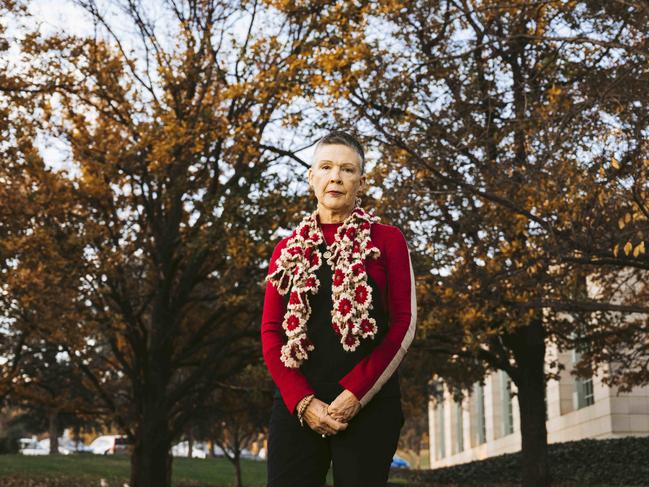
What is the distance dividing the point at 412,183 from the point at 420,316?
8.22 ft

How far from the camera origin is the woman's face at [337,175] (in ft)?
11.6

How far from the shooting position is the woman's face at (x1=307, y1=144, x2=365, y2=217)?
3529 mm

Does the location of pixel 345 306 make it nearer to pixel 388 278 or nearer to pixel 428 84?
pixel 388 278

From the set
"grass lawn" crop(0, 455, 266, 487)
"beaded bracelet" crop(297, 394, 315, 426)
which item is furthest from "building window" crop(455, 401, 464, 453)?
"beaded bracelet" crop(297, 394, 315, 426)

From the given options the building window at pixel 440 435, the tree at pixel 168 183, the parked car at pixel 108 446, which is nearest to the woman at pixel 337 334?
the tree at pixel 168 183

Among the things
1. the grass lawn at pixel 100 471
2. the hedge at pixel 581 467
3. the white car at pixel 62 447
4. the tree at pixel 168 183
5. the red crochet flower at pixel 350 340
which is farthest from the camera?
the white car at pixel 62 447

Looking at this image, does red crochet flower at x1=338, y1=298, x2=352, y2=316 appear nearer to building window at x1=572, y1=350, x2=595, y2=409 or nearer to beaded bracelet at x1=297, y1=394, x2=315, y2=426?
beaded bracelet at x1=297, y1=394, x2=315, y2=426

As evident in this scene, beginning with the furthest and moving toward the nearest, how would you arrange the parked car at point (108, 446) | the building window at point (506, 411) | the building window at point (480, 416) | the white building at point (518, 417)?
the parked car at point (108, 446) → the building window at point (480, 416) → the building window at point (506, 411) → the white building at point (518, 417)

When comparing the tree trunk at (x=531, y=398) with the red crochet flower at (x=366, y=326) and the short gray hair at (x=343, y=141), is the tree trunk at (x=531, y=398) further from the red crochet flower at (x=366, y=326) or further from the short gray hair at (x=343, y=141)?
the red crochet flower at (x=366, y=326)

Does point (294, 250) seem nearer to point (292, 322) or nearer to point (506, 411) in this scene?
point (292, 322)

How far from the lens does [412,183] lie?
43.2 ft

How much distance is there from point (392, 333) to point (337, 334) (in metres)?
0.21

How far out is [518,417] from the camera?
4725 centimetres

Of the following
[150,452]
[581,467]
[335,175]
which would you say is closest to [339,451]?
[335,175]
